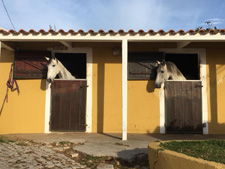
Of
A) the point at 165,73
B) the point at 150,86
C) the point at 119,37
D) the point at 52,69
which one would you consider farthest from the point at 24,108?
the point at 165,73

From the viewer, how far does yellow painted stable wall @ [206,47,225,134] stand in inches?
238

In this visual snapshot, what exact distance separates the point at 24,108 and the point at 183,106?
5.25 m

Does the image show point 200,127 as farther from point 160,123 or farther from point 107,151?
point 107,151

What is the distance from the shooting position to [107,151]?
4.04 m

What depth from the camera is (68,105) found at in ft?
19.9

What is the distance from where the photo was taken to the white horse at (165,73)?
5.76 metres

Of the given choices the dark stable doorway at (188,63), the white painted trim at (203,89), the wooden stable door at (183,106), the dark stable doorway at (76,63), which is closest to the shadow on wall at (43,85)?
the dark stable doorway at (76,63)

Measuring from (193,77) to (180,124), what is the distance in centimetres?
198

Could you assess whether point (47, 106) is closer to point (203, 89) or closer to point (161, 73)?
point (161, 73)

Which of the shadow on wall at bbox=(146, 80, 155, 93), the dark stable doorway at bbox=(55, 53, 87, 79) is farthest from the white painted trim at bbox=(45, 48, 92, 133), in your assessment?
the shadow on wall at bbox=(146, 80, 155, 93)

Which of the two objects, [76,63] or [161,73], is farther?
[76,63]

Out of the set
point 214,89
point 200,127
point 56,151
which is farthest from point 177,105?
point 56,151

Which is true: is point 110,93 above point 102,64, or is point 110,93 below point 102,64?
below

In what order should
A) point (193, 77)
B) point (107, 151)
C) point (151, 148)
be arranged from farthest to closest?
point (193, 77), point (107, 151), point (151, 148)
